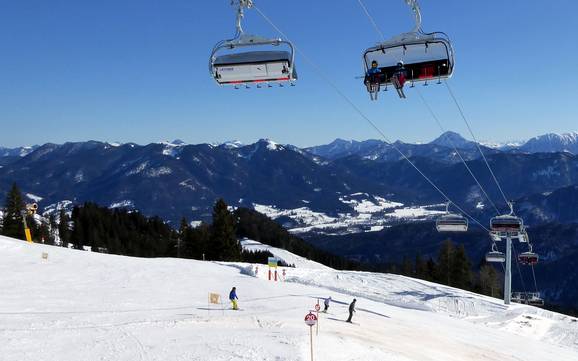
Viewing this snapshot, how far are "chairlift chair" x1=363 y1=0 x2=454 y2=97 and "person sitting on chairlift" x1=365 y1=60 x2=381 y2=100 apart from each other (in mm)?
104

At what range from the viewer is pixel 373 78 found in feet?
56.9

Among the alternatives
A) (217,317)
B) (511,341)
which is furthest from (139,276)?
(511,341)

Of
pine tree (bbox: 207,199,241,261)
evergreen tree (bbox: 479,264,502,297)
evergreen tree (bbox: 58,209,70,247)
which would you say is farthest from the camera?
evergreen tree (bbox: 58,209,70,247)

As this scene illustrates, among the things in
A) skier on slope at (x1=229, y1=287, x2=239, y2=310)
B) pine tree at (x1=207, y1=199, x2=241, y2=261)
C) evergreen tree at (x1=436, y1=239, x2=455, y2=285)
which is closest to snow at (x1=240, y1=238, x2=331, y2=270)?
evergreen tree at (x1=436, y1=239, x2=455, y2=285)

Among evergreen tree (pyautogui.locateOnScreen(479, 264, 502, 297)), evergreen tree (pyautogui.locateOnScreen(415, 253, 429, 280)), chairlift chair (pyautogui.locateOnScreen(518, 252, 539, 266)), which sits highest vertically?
chairlift chair (pyautogui.locateOnScreen(518, 252, 539, 266))

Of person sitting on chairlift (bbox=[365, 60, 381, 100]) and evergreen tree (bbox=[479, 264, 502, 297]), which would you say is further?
evergreen tree (bbox=[479, 264, 502, 297])

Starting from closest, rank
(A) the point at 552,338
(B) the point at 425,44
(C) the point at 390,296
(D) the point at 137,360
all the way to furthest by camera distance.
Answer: (B) the point at 425,44 → (D) the point at 137,360 → (A) the point at 552,338 → (C) the point at 390,296

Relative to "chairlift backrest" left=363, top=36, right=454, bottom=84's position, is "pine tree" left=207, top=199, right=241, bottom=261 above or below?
below

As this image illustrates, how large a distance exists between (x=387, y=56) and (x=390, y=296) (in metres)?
33.0

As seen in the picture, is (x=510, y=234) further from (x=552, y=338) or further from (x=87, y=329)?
(x=87, y=329)

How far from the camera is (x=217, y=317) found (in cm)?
2602

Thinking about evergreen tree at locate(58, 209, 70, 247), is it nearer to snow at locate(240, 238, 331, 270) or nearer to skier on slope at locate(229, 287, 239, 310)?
snow at locate(240, 238, 331, 270)

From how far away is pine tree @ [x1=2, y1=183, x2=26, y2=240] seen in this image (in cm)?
7606

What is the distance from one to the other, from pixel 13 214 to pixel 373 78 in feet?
247
